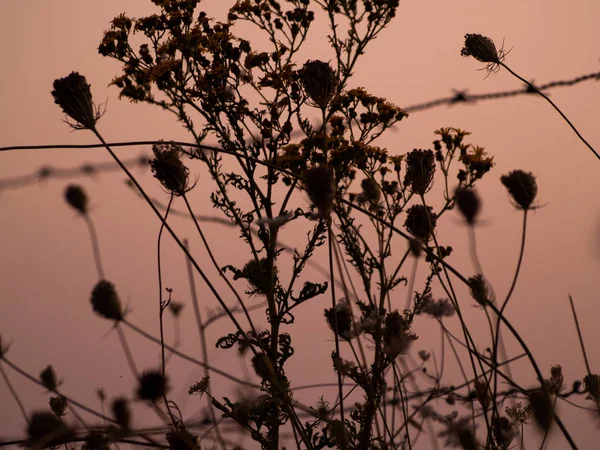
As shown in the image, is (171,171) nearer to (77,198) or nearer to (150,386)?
(77,198)

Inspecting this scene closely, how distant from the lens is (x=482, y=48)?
46.3 inches

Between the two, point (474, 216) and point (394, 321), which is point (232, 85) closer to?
point (394, 321)

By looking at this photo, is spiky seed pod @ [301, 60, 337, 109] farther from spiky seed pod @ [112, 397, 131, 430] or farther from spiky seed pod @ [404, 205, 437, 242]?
spiky seed pod @ [112, 397, 131, 430]

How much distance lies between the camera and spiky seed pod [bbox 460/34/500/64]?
1.17m

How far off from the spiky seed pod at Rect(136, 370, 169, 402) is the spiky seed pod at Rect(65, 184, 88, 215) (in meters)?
0.32

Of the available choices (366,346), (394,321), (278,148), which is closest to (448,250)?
(366,346)

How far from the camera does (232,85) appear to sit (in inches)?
63.9

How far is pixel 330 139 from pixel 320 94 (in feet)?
1.42

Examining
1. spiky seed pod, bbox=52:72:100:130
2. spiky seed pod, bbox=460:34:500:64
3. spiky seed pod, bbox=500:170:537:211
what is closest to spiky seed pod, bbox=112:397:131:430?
spiky seed pod, bbox=52:72:100:130

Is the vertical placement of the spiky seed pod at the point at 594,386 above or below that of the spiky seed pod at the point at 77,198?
below

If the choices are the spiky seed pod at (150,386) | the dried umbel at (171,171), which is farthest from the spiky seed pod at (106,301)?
the dried umbel at (171,171)

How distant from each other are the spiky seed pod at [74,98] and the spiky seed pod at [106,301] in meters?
0.25

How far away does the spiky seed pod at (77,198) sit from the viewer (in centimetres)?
91

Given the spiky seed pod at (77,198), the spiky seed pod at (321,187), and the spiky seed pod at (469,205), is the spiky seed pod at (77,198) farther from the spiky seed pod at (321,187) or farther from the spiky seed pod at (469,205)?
the spiky seed pod at (469,205)
